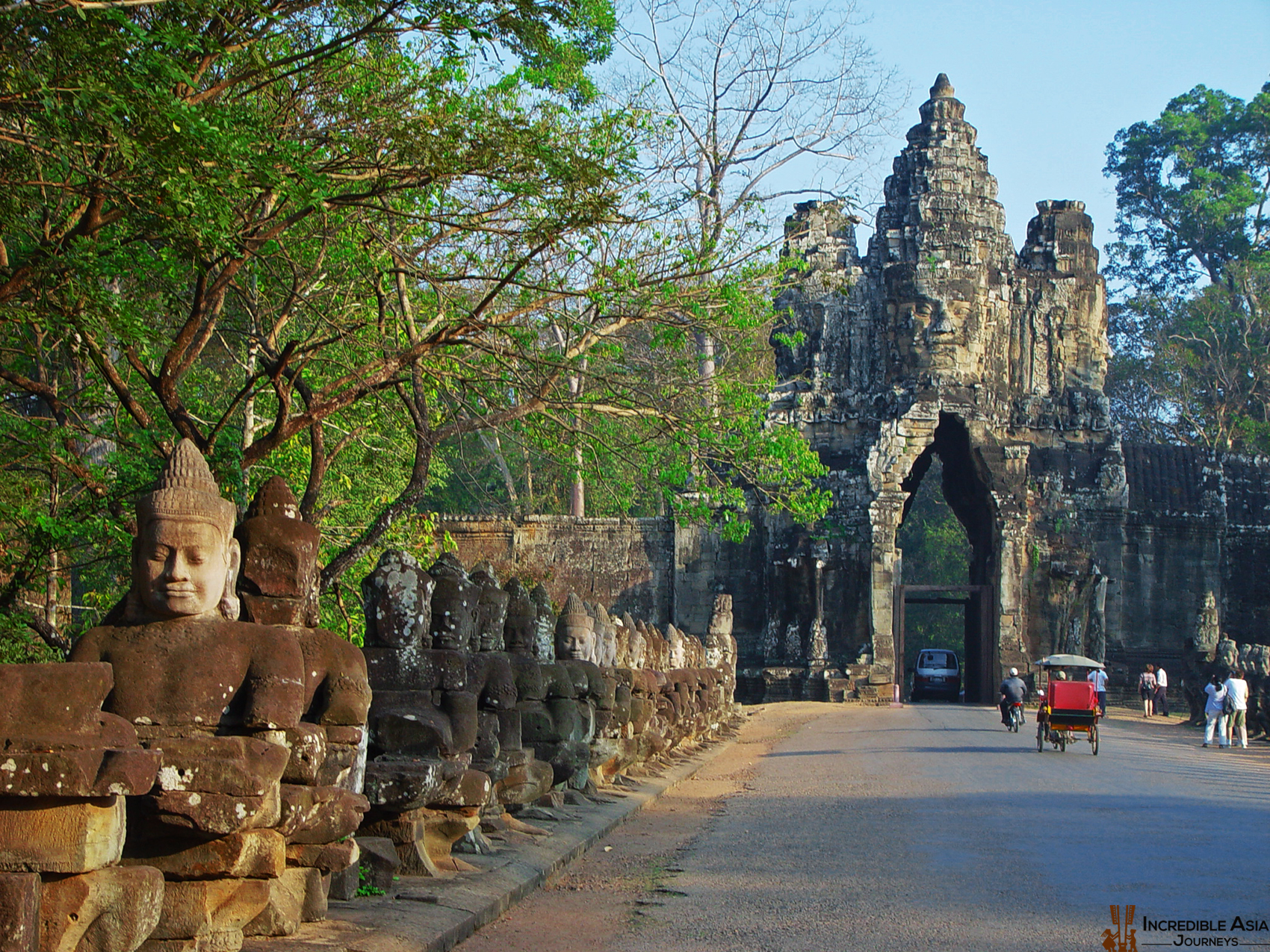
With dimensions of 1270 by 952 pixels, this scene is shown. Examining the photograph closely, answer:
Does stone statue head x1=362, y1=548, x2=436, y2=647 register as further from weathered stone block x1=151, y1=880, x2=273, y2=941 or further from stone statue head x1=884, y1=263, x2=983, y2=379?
stone statue head x1=884, y1=263, x2=983, y2=379

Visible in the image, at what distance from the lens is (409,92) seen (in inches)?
384

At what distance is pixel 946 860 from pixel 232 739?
4730mm

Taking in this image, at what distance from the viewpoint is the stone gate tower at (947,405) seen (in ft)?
103

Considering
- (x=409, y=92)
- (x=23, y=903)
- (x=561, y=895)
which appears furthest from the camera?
(x=409, y=92)

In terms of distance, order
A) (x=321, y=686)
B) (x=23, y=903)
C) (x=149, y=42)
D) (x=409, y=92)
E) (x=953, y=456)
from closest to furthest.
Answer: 1. (x=23, y=903)
2. (x=321, y=686)
3. (x=149, y=42)
4. (x=409, y=92)
5. (x=953, y=456)

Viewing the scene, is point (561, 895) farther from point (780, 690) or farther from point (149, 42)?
point (780, 690)

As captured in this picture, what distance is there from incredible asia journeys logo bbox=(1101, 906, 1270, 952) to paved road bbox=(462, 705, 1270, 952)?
0.02 meters

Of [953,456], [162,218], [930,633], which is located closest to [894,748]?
[162,218]

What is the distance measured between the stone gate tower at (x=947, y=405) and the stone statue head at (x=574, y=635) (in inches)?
808


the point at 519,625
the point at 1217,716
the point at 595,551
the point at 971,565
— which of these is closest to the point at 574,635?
the point at 519,625

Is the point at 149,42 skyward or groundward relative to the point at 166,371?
skyward

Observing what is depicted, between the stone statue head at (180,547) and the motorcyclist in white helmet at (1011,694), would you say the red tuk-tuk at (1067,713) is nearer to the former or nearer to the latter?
the motorcyclist in white helmet at (1011,694)

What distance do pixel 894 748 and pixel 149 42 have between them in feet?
42.2

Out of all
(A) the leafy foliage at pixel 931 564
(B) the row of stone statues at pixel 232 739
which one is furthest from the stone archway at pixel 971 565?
(B) the row of stone statues at pixel 232 739
